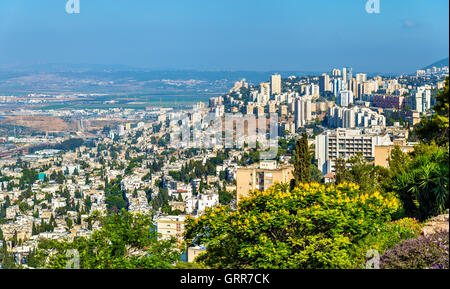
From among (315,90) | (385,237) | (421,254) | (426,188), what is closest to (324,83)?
(315,90)

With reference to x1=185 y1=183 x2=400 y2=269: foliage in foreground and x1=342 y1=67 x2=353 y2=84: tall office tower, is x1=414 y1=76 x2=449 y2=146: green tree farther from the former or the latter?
x1=342 y1=67 x2=353 y2=84: tall office tower

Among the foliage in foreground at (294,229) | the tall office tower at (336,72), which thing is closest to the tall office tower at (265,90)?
the tall office tower at (336,72)

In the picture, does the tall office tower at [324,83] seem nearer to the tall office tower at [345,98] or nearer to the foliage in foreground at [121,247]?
the tall office tower at [345,98]

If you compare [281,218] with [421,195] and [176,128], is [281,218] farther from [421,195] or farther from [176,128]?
[176,128]

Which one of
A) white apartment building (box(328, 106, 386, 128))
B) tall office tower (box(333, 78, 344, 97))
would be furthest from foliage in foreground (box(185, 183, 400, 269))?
tall office tower (box(333, 78, 344, 97))

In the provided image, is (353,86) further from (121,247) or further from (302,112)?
(121,247)
